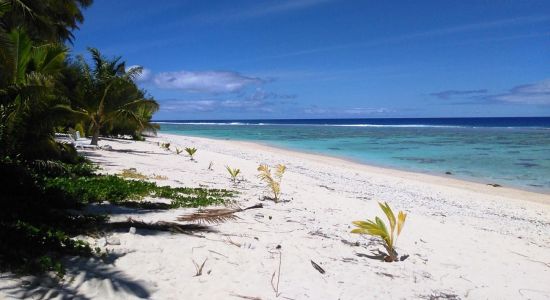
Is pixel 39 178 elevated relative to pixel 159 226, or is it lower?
elevated

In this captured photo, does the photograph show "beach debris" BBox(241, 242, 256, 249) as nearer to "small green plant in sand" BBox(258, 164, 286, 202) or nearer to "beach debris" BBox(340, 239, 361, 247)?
"beach debris" BBox(340, 239, 361, 247)

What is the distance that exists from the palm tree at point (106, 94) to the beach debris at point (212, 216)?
11.1 m

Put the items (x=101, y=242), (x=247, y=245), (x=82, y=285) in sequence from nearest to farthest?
(x=82, y=285), (x=101, y=242), (x=247, y=245)

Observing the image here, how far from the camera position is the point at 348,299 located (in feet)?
13.1

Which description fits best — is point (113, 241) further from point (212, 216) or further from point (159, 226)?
point (212, 216)

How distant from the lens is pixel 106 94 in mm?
16156

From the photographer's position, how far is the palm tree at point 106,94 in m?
15.9

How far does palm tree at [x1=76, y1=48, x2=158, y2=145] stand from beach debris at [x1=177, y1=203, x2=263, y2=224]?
36.6 feet

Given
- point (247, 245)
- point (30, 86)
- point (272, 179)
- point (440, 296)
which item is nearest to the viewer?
point (440, 296)

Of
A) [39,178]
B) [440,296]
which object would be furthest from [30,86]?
[440,296]

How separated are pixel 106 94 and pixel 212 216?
1218 cm

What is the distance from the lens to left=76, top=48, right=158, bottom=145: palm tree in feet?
52.3

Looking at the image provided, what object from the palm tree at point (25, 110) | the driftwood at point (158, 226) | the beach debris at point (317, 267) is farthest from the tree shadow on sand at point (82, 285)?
the palm tree at point (25, 110)

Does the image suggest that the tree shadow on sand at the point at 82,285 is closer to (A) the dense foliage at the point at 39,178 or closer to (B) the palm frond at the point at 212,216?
(A) the dense foliage at the point at 39,178
